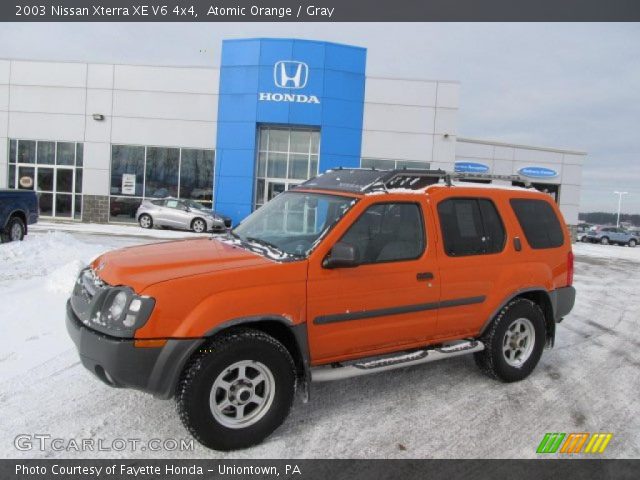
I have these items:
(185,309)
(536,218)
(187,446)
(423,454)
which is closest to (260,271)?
(185,309)

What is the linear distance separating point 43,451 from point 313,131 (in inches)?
913

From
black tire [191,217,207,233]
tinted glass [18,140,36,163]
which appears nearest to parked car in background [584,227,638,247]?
black tire [191,217,207,233]

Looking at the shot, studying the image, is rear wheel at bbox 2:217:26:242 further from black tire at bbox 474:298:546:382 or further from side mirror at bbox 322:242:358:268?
black tire at bbox 474:298:546:382

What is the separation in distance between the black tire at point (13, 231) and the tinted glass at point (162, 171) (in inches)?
531

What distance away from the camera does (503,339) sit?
16.6 feet

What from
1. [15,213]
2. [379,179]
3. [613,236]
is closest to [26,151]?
[15,213]

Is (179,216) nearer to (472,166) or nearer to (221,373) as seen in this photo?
(472,166)

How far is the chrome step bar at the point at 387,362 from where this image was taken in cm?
399

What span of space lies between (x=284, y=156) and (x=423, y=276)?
21940 mm

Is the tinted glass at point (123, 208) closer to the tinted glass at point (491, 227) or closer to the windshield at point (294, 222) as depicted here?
the windshield at point (294, 222)

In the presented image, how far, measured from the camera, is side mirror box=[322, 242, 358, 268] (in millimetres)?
3842

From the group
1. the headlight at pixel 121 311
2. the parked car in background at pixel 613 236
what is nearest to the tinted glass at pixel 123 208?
the headlight at pixel 121 311

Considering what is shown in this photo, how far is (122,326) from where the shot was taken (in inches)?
133

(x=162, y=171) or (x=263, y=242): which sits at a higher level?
(x=162, y=171)
